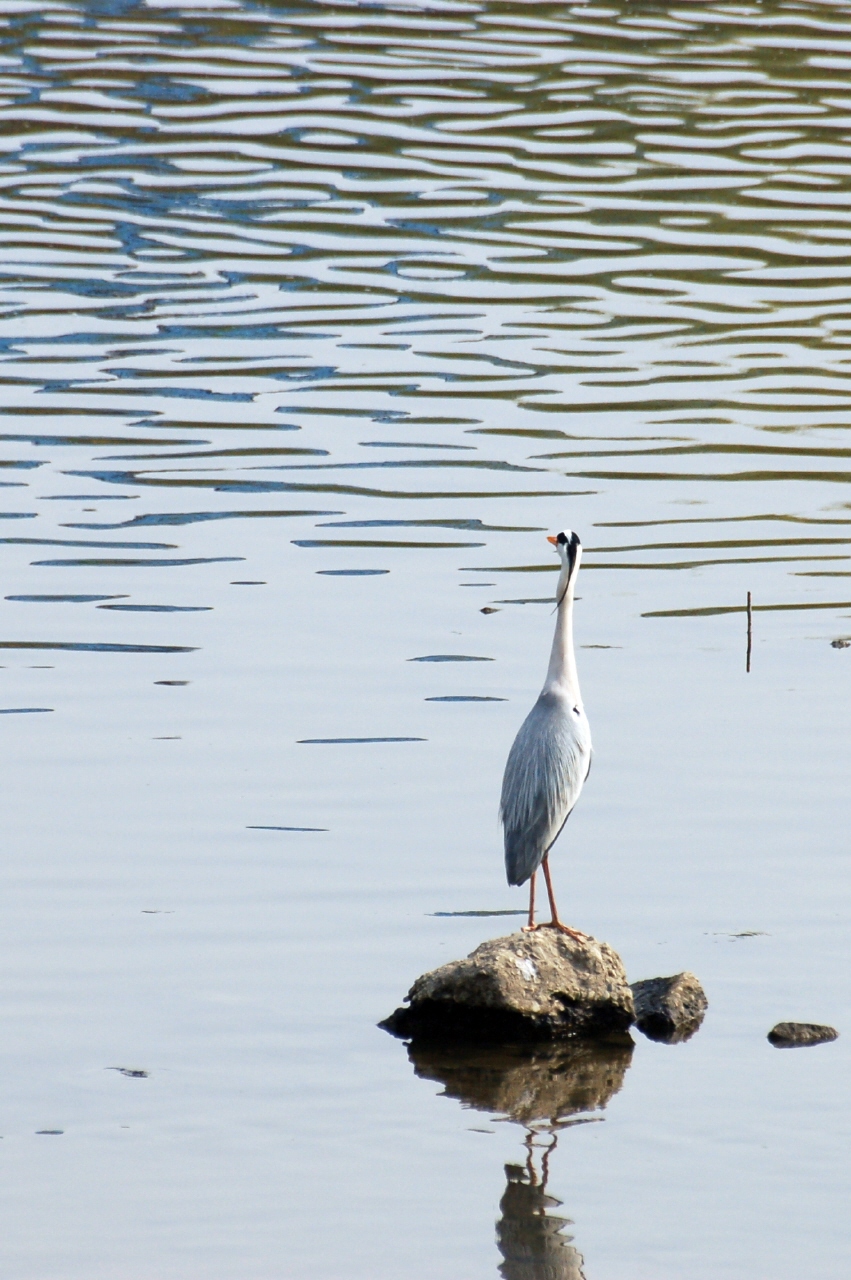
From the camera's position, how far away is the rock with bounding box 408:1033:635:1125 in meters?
8.68

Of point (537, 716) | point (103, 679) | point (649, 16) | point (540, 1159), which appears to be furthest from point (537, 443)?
point (649, 16)

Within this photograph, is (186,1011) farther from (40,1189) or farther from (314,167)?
(314,167)

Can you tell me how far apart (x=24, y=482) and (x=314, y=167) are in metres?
8.82

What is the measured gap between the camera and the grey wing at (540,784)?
9.45m

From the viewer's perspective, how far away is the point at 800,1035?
9062 millimetres

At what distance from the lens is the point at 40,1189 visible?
793cm

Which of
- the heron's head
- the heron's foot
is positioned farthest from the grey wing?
the heron's head

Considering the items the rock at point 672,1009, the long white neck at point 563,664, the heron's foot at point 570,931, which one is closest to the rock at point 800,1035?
the rock at point 672,1009

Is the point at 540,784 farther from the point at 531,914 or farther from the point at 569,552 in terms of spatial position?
the point at 569,552

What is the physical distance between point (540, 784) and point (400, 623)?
437cm

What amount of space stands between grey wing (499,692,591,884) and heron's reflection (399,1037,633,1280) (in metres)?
0.80

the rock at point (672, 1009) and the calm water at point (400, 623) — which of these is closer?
the calm water at point (400, 623)

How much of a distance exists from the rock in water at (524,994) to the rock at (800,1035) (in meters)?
0.62

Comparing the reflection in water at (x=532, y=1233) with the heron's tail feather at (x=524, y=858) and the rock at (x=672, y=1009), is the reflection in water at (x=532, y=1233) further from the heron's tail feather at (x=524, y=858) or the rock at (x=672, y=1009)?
the heron's tail feather at (x=524, y=858)
